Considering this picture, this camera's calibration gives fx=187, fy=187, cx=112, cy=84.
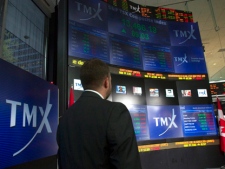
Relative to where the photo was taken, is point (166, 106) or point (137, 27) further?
point (137, 27)

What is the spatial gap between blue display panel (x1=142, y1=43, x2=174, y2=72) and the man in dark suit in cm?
218

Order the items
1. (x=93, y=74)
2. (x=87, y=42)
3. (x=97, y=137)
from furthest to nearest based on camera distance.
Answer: (x=87, y=42)
(x=93, y=74)
(x=97, y=137)

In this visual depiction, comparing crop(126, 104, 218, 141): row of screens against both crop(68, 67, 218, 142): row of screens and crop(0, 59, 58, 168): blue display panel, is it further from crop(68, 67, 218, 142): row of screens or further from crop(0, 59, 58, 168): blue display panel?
crop(0, 59, 58, 168): blue display panel

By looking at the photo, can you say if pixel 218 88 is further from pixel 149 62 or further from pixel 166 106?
pixel 149 62

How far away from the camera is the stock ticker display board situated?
2.50 meters

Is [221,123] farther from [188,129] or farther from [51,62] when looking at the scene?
[51,62]

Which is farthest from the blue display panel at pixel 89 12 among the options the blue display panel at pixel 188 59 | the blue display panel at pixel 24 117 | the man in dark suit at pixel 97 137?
the man in dark suit at pixel 97 137

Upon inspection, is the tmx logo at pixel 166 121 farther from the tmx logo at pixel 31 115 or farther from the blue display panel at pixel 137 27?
the tmx logo at pixel 31 115

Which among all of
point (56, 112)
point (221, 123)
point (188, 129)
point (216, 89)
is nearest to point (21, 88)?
point (56, 112)

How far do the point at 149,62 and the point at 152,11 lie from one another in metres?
1.03

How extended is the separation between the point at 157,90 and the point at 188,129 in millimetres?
762

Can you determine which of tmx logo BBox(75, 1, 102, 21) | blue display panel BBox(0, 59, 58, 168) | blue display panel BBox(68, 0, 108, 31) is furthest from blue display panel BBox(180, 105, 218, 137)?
blue display panel BBox(0, 59, 58, 168)

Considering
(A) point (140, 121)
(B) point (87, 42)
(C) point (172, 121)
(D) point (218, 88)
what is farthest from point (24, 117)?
(D) point (218, 88)

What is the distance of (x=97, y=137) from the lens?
811 millimetres
